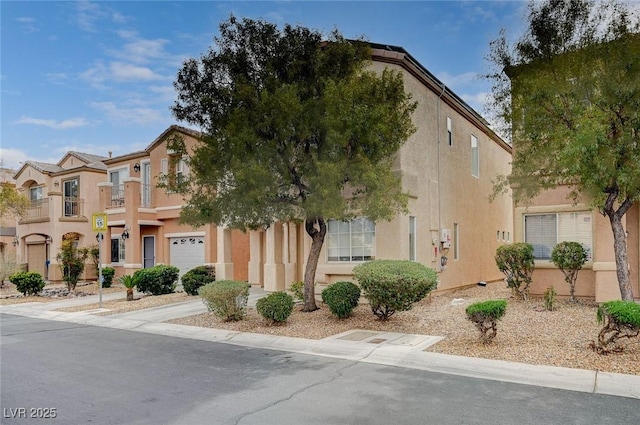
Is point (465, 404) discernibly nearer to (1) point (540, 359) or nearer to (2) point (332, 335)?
(1) point (540, 359)

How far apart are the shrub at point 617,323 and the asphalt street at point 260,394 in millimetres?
1772

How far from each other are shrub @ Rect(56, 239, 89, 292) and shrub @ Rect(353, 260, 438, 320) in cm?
1557

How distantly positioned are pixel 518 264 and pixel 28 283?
2031 centimetres

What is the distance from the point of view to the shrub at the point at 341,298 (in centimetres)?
1153

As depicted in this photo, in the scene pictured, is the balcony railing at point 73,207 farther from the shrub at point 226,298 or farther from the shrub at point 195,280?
the shrub at point 226,298

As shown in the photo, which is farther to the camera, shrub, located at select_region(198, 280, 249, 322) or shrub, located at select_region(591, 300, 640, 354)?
shrub, located at select_region(198, 280, 249, 322)

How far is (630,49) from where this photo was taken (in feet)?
32.7

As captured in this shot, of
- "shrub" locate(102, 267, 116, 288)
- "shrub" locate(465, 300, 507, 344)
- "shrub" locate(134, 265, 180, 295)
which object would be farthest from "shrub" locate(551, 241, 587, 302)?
"shrub" locate(102, 267, 116, 288)

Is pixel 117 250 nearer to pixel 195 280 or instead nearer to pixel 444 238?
pixel 195 280

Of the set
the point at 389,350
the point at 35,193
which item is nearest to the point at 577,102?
the point at 389,350

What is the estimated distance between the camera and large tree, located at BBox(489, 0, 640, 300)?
32.5ft

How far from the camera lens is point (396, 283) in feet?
34.3

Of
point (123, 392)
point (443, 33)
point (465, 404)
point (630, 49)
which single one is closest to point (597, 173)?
point (630, 49)

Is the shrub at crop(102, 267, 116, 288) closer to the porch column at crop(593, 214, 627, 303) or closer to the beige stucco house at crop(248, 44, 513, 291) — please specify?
the beige stucco house at crop(248, 44, 513, 291)
